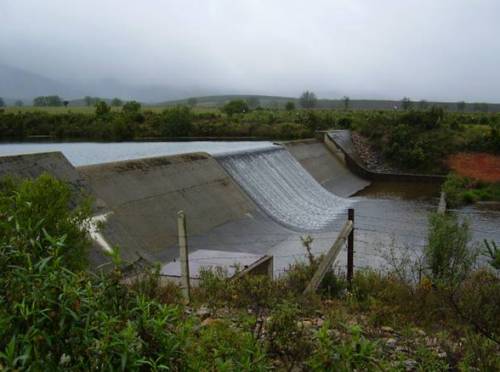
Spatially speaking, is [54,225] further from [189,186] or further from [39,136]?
[39,136]

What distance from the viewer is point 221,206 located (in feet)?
51.3

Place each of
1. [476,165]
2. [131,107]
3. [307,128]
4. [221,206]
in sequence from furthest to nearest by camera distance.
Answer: [131,107] < [307,128] < [476,165] < [221,206]

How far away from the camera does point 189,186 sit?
50.7 ft

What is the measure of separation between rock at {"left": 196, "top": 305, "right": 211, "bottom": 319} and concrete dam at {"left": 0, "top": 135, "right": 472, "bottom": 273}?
3.71 metres

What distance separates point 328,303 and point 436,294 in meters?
1.30

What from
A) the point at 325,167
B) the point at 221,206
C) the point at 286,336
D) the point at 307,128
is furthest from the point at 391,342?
the point at 307,128

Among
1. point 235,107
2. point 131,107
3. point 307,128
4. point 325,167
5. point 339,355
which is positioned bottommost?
point 325,167

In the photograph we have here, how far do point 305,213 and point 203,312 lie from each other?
1290 cm

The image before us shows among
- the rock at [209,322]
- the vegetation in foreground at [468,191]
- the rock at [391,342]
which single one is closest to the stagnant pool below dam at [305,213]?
the vegetation in foreground at [468,191]

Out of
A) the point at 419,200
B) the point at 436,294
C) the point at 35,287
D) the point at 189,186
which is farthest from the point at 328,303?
the point at 419,200

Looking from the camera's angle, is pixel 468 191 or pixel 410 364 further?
pixel 468 191

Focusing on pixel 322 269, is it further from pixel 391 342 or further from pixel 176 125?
pixel 176 125

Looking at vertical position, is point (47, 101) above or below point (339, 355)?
above

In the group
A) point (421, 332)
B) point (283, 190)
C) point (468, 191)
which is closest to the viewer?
point (421, 332)
